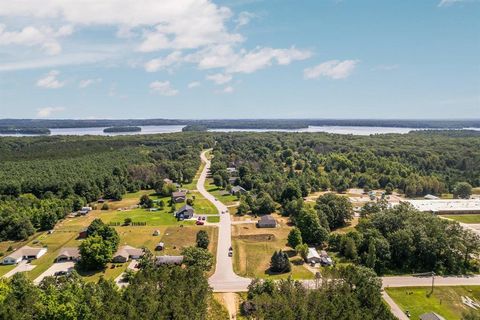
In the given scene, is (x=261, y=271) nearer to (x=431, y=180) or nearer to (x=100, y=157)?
(x=431, y=180)

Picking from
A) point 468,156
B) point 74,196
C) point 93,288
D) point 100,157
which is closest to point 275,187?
point 74,196

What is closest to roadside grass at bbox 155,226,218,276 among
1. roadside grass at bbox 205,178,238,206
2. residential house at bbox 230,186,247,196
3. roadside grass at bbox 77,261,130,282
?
roadside grass at bbox 77,261,130,282

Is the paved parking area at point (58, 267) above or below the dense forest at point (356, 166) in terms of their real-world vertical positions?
below

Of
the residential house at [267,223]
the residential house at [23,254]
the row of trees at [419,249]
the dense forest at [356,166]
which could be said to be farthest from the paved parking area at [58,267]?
the dense forest at [356,166]

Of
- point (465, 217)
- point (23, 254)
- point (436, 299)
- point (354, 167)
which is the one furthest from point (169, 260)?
point (354, 167)

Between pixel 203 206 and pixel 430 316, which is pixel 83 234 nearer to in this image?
pixel 203 206

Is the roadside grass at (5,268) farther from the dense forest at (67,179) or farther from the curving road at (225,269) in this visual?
the curving road at (225,269)

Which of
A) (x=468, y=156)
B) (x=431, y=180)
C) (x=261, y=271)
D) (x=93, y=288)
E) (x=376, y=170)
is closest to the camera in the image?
(x=93, y=288)
